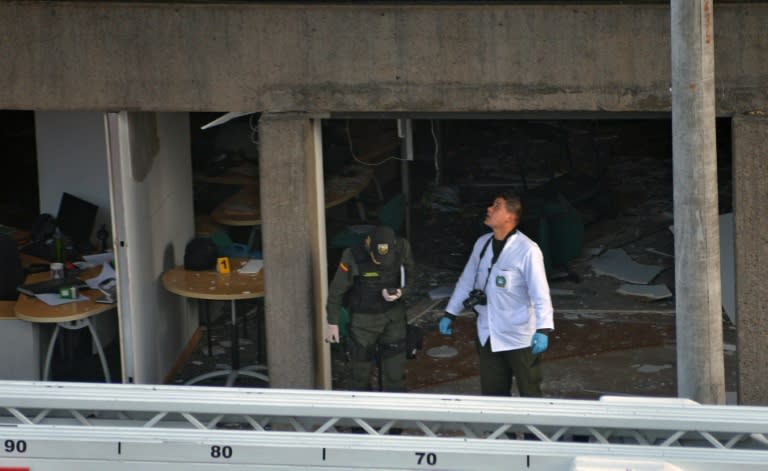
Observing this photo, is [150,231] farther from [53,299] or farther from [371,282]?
[371,282]

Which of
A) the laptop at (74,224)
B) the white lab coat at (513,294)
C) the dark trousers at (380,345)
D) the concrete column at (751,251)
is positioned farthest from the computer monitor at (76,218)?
the concrete column at (751,251)

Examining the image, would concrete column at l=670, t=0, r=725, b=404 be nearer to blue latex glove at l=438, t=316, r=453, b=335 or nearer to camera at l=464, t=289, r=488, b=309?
camera at l=464, t=289, r=488, b=309

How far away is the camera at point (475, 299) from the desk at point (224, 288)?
183 centimetres

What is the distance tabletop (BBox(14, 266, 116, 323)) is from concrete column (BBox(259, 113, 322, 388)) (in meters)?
1.49

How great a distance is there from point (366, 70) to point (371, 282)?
1412 mm

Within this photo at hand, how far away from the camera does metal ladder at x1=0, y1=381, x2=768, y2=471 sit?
5.84 metres

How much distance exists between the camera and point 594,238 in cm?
1440

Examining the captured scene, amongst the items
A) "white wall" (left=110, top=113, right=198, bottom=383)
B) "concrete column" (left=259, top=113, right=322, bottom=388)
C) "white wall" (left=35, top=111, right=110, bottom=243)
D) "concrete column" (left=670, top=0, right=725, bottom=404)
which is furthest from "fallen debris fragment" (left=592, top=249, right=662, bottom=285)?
"concrete column" (left=670, top=0, right=725, bottom=404)

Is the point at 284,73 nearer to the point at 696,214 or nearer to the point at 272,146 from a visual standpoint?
the point at 272,146

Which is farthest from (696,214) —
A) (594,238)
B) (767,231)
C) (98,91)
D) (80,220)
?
(594,238)

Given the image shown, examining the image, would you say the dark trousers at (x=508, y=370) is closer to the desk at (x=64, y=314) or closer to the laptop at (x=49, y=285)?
the desk at (x=64, y=314)

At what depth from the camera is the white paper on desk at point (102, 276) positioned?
1023 centimetres

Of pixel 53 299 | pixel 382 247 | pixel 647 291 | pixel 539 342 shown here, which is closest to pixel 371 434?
pixel 539 342

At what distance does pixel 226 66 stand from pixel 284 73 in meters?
0.38
